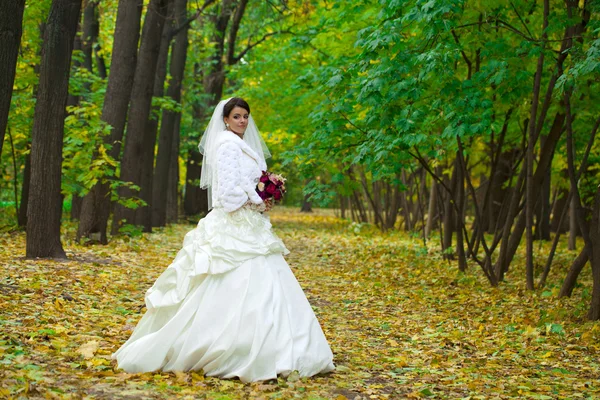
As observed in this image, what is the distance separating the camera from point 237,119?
5.87m

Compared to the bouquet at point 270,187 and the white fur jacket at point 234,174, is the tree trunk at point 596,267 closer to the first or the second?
the bouquet at point 270,187

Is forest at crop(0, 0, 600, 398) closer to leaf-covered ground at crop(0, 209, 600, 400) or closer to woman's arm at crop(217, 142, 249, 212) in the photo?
leaf-covered ground at crop(0, 209, 600, 400)

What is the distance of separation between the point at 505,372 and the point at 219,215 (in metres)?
2.78

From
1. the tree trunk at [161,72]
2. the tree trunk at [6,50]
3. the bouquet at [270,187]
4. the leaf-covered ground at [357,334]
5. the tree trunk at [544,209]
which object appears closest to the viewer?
the leaf-covered ground at [357,334]

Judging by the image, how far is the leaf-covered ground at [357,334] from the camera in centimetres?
515

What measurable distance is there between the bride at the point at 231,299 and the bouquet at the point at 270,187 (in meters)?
0.07

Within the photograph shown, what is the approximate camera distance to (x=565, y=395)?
212 inches

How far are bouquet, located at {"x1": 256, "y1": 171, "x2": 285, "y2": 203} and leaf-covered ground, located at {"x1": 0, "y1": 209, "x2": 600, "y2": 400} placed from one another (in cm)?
145

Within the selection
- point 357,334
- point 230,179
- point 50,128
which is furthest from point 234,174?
point 50,128

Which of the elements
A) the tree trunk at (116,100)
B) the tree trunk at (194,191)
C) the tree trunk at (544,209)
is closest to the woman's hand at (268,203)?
the tree trunk at (116,100)

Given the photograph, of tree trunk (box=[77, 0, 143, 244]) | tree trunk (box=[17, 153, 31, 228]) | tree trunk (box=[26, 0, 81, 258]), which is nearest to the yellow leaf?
tree trunk (box=[26, 0, 81, 258])

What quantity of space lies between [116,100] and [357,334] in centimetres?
836

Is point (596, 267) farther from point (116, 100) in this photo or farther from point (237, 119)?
point (116, 100)

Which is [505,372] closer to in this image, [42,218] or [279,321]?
[279,321]
